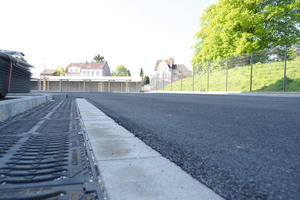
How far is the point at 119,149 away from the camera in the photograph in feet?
5.78

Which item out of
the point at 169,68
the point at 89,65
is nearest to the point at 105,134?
the point at 169,68

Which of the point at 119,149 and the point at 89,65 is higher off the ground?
the point at 89,65

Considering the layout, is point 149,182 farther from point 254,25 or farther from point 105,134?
point 254,25

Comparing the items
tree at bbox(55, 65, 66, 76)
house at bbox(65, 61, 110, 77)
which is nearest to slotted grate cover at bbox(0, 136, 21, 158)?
house at bbox(65, 61, 110, 77)

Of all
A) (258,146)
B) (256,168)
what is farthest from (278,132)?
(256,168)

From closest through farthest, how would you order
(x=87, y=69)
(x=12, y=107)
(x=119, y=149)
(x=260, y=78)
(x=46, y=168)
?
(x=46, y=168)
(x=119, y=149)
(x=12, y=107)
(x=260, y=78)
(x=87, y=69)

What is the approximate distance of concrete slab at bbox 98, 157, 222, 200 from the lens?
101 centimetres

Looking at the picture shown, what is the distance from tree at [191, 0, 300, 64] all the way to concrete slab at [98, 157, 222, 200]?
22553 mm

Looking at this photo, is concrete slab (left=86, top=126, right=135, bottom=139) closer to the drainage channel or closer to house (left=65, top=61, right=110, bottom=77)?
the drainage channel

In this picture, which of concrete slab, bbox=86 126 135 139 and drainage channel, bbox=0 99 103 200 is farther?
concrete slab, bbox=86 126 135 139

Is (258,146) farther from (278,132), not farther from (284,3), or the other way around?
(284,3)

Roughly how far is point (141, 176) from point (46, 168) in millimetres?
642

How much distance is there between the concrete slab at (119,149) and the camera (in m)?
1.58

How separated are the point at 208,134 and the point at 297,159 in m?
0.98
